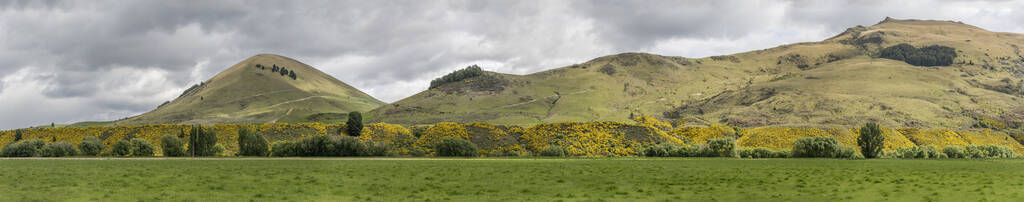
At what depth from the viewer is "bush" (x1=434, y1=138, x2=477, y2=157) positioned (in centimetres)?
8056

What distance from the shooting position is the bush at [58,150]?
77.8 m

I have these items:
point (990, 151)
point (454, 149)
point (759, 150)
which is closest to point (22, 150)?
point (454, 149)

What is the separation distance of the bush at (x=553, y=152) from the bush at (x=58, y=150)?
201 ft

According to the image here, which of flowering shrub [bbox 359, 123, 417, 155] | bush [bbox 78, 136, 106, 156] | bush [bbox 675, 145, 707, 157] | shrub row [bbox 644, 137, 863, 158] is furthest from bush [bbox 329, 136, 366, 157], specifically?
bush [bbox 675, 145, 707, 157]

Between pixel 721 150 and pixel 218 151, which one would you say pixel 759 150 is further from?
pixel 218 151

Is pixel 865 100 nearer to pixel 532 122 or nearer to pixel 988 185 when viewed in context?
pixel 532 122

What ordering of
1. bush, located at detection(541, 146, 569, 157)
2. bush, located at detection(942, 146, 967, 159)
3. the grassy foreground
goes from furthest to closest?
bush, located at detection(942, 146, 967, 159) → bush, located at detection(541, 146, 569, 157) → the grassy foreground

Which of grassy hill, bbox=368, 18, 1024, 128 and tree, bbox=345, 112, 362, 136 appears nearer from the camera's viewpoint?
tree, bbox=345, 112, 362, 136


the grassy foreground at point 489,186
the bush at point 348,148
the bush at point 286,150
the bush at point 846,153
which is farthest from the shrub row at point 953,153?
the bush at point 286,150

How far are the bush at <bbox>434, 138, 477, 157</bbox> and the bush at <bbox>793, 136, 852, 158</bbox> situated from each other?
4117cm

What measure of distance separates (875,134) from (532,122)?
78.4m

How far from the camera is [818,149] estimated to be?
7700cm

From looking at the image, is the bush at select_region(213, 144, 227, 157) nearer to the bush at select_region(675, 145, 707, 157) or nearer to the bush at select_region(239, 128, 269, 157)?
the bush at select_region(239, 128, 269, 157)

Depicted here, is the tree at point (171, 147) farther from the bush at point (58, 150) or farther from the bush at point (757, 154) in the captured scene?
the bush at point (757, 154)
